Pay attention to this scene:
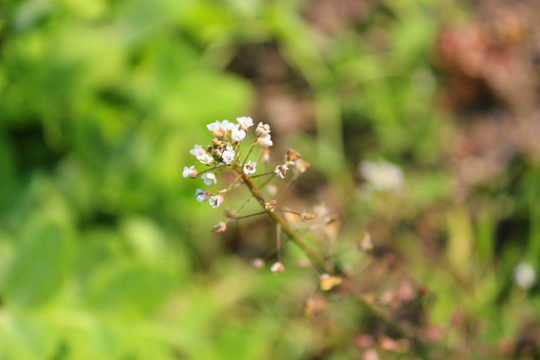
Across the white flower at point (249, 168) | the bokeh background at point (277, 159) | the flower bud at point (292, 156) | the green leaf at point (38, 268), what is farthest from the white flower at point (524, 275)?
the green leaf at point (38, 268)

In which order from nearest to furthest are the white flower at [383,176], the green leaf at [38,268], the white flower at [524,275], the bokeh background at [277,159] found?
the green leaf at [38,268], the bokeh background at [277,159], the white flower at [524,275], the white flower at [383,176]

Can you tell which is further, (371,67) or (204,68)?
(371,67)

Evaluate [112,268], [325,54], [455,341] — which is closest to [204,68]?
[325,54]

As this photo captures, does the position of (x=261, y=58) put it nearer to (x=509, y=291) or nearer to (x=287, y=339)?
(x=287, y=339)

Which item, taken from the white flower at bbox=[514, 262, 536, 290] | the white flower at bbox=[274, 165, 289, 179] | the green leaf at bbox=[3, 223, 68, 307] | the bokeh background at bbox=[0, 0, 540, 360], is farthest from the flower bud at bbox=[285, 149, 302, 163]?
the white flower at bbox=[514, 262, 536, 290]

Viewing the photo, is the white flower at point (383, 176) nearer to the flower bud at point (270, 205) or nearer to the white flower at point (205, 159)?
the flower bud at point (270, 205)

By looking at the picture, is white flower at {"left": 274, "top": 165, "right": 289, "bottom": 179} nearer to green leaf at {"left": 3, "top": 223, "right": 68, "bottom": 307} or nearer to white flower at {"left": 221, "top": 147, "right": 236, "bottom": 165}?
white flower at {"left": 221, "top": 147, "right": 236, "bottom": 165}
